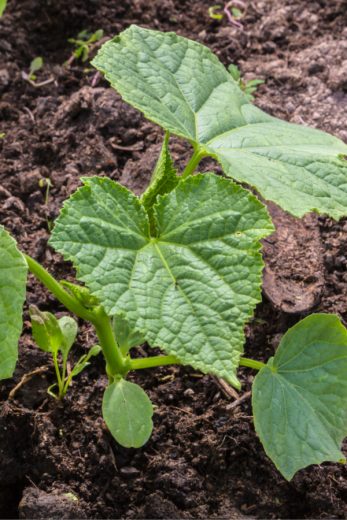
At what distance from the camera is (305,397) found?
6.06ft

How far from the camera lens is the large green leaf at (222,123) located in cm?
182

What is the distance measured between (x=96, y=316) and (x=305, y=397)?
22.8 inches

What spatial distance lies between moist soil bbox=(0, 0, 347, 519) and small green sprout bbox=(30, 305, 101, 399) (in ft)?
0.16

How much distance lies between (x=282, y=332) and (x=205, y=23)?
5.36 feet

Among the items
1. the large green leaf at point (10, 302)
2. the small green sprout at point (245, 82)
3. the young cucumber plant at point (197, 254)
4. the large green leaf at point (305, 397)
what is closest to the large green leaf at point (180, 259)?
the young cucumber plant at point (197, 254)

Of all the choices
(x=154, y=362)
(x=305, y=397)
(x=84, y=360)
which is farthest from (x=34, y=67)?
(x=305, y=397)

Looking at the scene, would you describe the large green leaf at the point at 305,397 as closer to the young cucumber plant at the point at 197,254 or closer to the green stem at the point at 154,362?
the young cucumber plant at the point at 197,254

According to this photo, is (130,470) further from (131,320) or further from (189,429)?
(131,320)

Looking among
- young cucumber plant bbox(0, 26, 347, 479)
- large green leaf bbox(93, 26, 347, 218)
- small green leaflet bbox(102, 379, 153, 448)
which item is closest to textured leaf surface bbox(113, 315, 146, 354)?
young cucumber plant bbox(0, 26, 347, 479)

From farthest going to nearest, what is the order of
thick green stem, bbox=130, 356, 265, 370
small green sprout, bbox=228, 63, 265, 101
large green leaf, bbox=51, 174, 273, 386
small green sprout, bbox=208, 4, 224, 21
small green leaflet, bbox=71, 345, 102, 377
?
1. small green sprout, bbox=208, 4, 224, 21
2. small green sprout, bbox=228, 63, 265, 101
3. small green leaflet, bbox=71, 345, 102, 377
4. thick green stem, bbox=130, 356, 265, 370
5. large green leaf, bbox=51, 174, 273, 386

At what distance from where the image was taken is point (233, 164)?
71.8 inches

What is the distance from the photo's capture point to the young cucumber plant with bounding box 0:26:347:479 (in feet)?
5.14

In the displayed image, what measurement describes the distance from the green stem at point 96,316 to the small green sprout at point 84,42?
1495 millimetres

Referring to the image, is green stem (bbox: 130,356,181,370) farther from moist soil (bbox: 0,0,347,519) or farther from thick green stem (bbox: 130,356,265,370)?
moist soil (bbox: 0,0,347,519)
